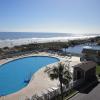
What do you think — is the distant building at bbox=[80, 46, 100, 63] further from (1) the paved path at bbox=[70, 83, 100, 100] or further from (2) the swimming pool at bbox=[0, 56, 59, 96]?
(1) the paved path at bbox=[70, 83, 100, 100]

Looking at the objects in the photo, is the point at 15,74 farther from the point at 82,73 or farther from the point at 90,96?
the point at 90,96

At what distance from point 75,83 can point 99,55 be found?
44.8ft

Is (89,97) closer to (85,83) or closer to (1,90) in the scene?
(85,83)

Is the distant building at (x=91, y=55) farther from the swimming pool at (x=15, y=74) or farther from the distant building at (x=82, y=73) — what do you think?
the distant building at (x=82, y=73)

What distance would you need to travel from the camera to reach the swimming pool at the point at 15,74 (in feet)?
62.2

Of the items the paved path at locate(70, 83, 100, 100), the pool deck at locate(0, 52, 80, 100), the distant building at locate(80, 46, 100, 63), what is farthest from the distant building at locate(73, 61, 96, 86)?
the distant building at locate(80, 46, 100, 63)

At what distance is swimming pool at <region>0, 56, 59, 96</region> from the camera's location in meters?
19.0

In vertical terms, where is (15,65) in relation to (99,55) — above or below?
below

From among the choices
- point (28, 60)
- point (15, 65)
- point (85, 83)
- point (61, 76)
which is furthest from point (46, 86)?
point (28, 60)

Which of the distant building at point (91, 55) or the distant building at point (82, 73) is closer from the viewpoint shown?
the distant building at point (82, 73)

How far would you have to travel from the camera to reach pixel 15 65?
3020cm

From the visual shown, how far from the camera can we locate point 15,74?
968 inches

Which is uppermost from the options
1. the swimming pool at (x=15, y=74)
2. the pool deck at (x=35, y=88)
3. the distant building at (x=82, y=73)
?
the distant building at (x=82, y=73)

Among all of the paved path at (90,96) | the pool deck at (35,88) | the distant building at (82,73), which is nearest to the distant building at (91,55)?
the distant building at (82,73)
